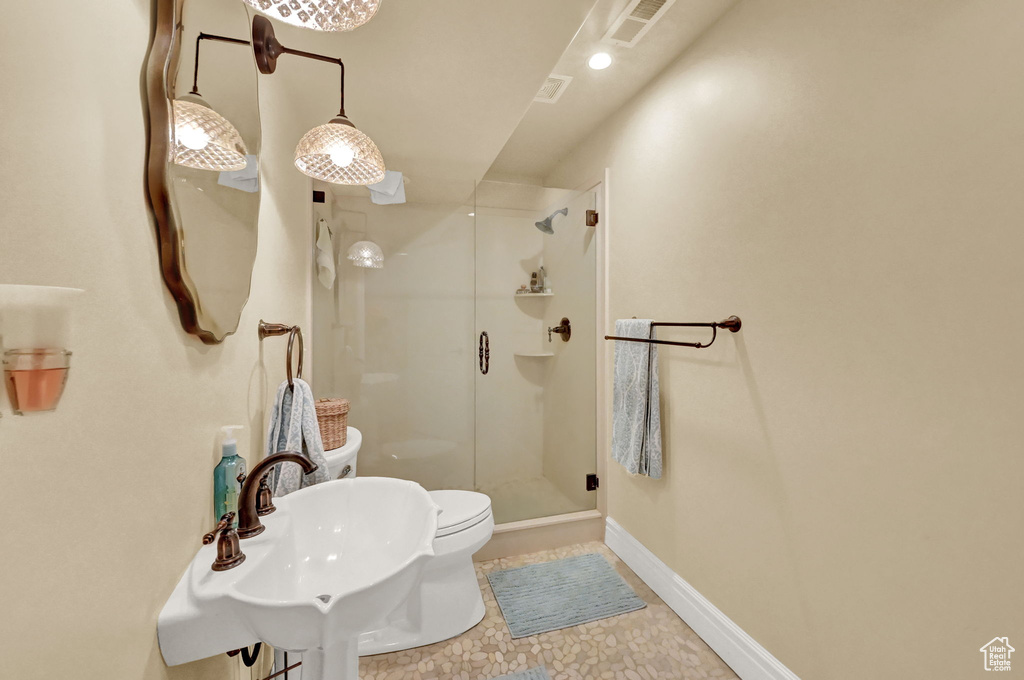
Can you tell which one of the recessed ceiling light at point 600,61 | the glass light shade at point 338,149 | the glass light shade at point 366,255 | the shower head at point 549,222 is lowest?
the glass light shade at point 366,255

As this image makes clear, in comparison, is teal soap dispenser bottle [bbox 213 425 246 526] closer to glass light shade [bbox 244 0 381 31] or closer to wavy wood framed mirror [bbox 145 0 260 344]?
wavy wood framed mirror [bbox 145 0 260 344]

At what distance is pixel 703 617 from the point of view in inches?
66.9

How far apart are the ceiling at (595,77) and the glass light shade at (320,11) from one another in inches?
31.2

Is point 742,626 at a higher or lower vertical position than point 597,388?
lower

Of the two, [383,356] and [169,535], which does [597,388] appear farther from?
[169,535]

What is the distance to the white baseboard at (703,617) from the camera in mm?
1444

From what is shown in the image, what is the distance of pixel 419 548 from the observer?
82 cm

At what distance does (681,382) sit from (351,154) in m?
1.59

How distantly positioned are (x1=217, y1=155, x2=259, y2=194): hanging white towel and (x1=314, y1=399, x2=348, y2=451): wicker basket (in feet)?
3.11

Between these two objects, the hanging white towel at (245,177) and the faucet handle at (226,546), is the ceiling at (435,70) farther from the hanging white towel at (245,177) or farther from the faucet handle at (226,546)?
the faucet handle at (226,546)

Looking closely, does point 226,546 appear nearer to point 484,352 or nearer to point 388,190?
point 484,352

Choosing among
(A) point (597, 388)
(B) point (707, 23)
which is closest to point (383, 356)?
(A) point (597, 388)

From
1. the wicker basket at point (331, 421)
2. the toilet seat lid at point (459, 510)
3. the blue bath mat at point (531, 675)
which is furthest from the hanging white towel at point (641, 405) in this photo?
the wicker basket at point (331, 421)

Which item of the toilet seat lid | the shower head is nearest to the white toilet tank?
the toilet seat lid
